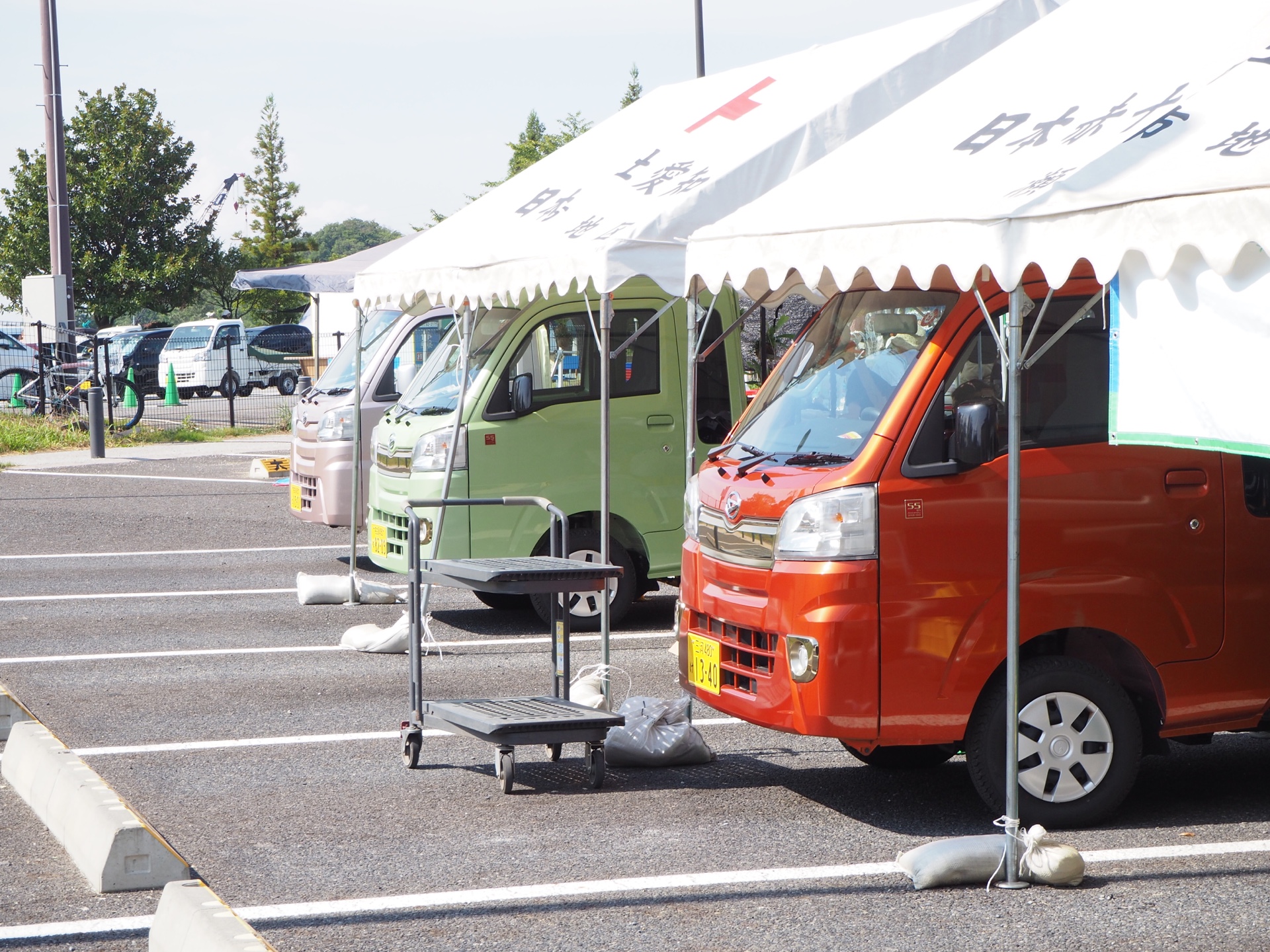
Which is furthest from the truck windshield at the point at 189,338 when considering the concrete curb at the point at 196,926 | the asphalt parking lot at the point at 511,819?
the concrete curb at the point at 196,926

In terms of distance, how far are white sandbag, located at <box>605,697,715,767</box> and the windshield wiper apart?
4.64ft

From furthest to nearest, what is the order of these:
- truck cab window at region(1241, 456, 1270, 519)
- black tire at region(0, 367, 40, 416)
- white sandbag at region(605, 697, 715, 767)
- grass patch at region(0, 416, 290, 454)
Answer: black tire at region(0, 367, 40, 416) < grass patch at region(0, 416, 290, 454) < white sandbag at region(605, 697, 715, 767) < truck cab window at region(1241, 456, 1270, 519)

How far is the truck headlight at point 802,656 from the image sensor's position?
17.1 ft

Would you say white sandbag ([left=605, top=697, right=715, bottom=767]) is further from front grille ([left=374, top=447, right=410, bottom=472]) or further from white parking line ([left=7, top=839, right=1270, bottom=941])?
front grille ([left=374, top=447, right=410, bottom=472])

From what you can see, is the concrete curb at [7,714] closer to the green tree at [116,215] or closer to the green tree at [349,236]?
the green tree at [116,215]

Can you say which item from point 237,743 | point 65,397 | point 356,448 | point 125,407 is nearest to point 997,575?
point 237,743

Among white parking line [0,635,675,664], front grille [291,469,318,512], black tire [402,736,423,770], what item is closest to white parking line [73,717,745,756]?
black tire [402,736,423,770]

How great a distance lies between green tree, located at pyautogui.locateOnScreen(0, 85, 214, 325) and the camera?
39812mm

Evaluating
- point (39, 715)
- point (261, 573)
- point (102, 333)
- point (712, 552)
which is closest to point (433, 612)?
point (261, 573)

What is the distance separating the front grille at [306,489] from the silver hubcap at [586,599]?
332cm

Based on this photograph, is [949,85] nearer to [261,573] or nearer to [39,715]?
[39,715]

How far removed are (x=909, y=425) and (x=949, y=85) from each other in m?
1.79

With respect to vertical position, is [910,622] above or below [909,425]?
below

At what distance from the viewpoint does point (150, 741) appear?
684 centimetres
